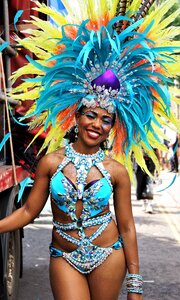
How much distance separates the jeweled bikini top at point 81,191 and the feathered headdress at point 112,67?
38 centimetres

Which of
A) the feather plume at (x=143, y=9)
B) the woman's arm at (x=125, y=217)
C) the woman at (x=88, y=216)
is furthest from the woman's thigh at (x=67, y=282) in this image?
the feather plume at (x=143, y=9)

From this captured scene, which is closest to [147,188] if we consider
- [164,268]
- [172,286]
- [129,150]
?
[164,268]

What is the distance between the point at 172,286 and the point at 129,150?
144 inches

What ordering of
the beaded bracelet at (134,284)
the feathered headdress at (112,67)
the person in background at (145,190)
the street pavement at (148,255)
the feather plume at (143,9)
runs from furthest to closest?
the person in background at (145,190)
the street pavement at (148,255)
the feather plume at (143,9)
the feathered headdress at (112,67)
the beaded bracelet at (134,284)

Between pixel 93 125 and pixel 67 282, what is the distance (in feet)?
2.93

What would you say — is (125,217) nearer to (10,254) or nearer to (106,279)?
(106,279)

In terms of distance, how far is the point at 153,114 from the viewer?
4410mm

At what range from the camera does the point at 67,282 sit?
3.86 meters

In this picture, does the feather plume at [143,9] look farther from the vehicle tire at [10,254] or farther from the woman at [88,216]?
the vehicle tire at [10,254]

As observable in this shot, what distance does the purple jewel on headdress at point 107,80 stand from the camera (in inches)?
160

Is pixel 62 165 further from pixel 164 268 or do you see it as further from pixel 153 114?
pixel 164 268

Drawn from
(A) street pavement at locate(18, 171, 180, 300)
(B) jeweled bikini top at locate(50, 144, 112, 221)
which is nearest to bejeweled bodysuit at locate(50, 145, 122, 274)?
(B) jeweled bikini top at locate(50, 144, 112, 221)

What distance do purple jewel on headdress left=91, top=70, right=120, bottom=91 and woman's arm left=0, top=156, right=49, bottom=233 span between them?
21.1 inches

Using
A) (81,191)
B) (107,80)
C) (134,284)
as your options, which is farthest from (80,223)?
(107,80)
